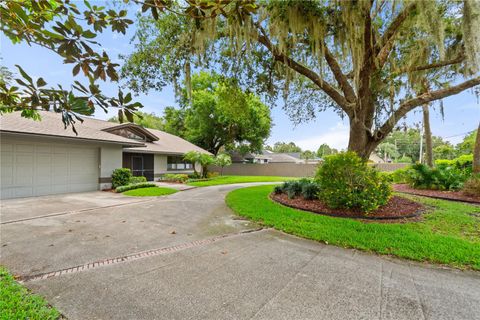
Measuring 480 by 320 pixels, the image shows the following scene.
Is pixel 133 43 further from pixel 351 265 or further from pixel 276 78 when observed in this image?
pixel 351 265

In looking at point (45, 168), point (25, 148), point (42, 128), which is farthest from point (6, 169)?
point (42, 128)

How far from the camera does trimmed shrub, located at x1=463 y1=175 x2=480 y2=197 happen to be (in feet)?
26.0

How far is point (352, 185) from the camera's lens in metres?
5.83

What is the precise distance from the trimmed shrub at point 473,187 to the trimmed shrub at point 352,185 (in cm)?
465

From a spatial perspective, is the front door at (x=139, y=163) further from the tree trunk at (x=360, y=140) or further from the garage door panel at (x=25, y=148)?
the tree trunk at (x=360, y=140)

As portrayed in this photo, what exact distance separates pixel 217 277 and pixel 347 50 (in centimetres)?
616

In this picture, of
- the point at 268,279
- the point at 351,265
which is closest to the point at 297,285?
the point at 268,279

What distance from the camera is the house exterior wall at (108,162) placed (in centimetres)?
1157

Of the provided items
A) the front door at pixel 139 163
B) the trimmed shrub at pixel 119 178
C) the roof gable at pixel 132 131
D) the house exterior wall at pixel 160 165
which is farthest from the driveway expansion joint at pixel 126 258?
the house exterior wall at pixel 160 165

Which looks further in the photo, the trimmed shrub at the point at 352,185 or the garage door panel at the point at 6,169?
the garage door panel at the point at 6,169

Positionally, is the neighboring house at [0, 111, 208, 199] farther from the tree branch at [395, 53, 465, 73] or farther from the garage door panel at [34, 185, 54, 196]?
the tree branch at [395, 53, 465, 73]

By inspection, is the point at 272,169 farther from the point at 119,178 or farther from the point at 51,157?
the point at 51,157

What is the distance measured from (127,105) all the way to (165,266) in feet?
8.21

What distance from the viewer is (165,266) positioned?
10.7 ft
